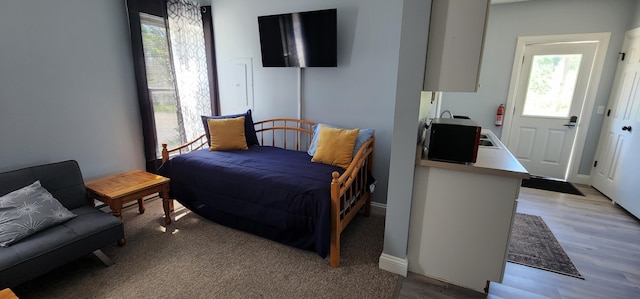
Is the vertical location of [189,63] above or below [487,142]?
above

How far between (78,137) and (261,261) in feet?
6.97

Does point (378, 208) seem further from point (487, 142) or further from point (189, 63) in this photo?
point (189, 63)

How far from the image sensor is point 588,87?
3727 mm

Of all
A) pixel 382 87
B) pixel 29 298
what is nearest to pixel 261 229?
pixel 29 298

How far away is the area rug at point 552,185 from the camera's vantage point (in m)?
3.66

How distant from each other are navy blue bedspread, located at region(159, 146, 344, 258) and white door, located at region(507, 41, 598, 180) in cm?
340

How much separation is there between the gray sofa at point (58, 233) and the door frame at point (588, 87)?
4991 millimetres

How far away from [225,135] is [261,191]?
108 centimetres

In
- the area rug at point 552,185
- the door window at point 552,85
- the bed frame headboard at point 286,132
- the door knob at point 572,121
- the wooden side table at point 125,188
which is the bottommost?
the area rug at point 552,185

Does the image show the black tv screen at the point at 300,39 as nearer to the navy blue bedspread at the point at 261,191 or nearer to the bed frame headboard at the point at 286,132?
the bed frame headboard at the point at 286,132

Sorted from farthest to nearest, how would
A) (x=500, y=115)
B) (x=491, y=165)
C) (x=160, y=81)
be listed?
(x=500, y=115) → (x=160, y=81) → (x=491, y=165)

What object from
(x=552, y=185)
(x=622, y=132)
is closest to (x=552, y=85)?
(x=622, y=132)

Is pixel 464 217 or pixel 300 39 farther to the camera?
pixel 300 39

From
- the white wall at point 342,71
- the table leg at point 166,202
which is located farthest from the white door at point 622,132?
the table leg at point 166,202
